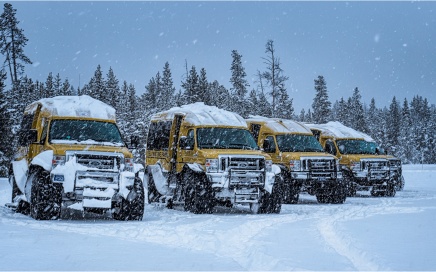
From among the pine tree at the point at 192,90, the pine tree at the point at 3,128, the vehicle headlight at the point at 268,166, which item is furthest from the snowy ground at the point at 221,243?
the pine tree at the point at 192,90

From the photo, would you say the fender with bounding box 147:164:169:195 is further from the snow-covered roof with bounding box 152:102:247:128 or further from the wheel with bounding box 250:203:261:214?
the wheel with bounding box 250:203:261:214

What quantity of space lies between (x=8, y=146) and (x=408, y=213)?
1165 inches

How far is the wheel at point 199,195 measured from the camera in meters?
15.2

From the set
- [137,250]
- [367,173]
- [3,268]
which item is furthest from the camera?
[367,173]

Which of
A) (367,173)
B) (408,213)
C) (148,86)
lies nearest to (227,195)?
(408,213)

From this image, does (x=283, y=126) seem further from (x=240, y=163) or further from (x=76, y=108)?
(x=76, y=108)

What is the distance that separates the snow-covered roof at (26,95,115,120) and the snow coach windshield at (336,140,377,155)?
12.3m

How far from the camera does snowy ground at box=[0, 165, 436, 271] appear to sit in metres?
7.22

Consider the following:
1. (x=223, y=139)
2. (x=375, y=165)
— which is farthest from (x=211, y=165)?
(x=375, y=165)

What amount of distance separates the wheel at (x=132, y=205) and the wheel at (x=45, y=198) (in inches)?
50.0

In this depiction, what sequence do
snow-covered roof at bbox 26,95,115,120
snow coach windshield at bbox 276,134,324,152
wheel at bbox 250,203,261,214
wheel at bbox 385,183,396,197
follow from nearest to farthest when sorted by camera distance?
snow-covered roof at bbox 26,95,115,120, wheel at bbox 250,203,261,214, snow coach windshield at bbox 276,134,324,152, wheel at bbox 385,183,396,197

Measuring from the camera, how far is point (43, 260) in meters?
7.39

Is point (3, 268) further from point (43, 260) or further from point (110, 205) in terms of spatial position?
point (110, 205)

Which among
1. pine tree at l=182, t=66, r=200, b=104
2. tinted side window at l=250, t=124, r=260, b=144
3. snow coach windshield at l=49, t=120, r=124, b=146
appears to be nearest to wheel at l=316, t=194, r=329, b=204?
tinted side window at l=250, t=124, r=260, b=144
